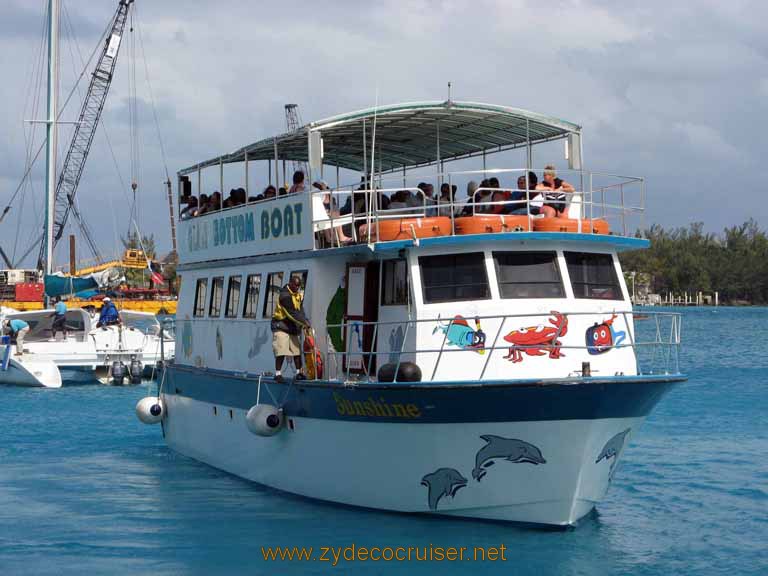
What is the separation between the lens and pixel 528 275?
43.5 feet

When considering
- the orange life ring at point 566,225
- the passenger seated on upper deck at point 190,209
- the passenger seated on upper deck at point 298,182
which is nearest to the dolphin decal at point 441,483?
the orange life ring at point 566,225

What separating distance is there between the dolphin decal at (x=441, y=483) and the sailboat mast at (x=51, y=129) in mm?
30677

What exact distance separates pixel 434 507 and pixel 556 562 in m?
1.56

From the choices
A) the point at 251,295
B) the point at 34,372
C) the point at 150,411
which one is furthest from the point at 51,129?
the point at 251,295

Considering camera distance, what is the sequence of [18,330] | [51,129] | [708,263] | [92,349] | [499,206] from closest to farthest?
[499,206]
[18,330]
[92,349]
[51,129]
[708,263]

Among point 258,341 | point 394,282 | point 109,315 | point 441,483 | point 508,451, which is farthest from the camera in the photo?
point 109,315

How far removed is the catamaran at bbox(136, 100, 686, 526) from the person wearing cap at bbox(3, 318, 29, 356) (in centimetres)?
1898

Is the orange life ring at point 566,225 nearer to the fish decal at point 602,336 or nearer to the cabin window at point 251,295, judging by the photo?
the fish decal at point 602,336

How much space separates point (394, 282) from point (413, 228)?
0.86 m

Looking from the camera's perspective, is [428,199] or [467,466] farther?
[428,199]

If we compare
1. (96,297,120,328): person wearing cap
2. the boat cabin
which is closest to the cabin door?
the boat cabin

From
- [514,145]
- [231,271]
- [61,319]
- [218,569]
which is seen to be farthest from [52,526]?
[61,319]

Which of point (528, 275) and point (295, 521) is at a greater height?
point (528, 275)

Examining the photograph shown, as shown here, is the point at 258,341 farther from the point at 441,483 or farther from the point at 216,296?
the point at 441,483
